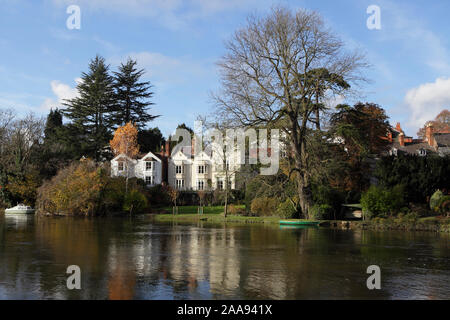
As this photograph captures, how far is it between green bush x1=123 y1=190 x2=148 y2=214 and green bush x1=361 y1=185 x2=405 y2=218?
2166 centimetres

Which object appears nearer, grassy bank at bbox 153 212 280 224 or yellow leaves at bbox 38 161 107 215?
grassy bank at bbox 153 212 280 224

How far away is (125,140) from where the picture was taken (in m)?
60.9

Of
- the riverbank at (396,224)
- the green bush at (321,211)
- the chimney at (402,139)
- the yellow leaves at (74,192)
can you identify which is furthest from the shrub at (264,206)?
the chimney at (402,139)

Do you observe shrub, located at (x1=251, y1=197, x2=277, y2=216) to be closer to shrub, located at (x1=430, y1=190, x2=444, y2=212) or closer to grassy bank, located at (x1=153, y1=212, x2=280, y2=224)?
grassy bank, located at (x1=153, y1=212, x2=280, y2=224)

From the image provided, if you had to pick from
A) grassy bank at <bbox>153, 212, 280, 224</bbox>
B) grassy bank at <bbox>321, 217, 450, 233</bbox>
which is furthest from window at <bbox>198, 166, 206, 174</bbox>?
grassy bank at <bbox>321, 217, 450, 233</bbox>

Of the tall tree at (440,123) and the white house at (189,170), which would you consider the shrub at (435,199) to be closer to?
the white house at (189,170)

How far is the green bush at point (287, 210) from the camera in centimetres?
3216

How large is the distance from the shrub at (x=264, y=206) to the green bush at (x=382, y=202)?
7.62m

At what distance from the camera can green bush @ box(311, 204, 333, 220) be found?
30375 mm

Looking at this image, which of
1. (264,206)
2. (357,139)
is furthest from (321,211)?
(357,139)

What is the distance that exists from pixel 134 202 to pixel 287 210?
1674 cm

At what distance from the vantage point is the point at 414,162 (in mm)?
32281

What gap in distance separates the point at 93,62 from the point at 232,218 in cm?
4365
